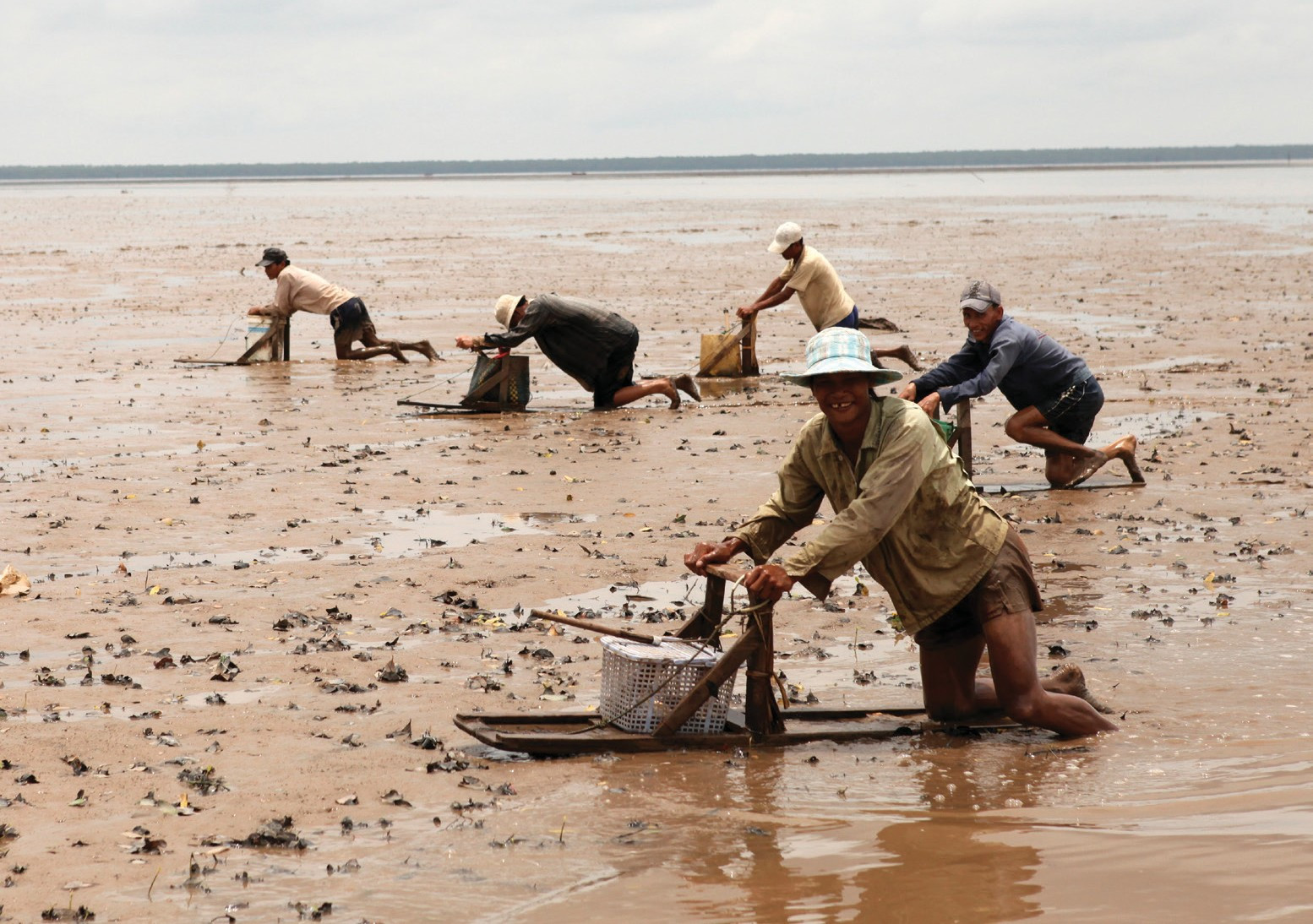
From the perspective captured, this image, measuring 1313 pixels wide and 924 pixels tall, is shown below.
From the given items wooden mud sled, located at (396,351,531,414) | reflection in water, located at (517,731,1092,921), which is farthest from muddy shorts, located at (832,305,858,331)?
reflection in water, located at (517,731,1092,921)

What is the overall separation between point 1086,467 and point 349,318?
9638 millimetres

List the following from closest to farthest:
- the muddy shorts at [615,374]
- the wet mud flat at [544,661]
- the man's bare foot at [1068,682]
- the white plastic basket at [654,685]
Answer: the wet mud flat at [544,661], the white plastic basket at [654,685], the man's bare foot at [1068,682], the muddy shorts at [615,374]

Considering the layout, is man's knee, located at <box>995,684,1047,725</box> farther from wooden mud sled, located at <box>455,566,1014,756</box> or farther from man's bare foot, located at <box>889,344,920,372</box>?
man's bare foot, located at <box>889,344,920,372</box>

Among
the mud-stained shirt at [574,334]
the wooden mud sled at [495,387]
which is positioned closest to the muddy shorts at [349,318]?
the wooden mud sled at [495,387]

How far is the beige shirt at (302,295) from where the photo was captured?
16.8 m

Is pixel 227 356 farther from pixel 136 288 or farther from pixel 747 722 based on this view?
pixel 747 722

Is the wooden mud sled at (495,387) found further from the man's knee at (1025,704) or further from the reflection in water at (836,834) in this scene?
the man's knee at (1025,704)

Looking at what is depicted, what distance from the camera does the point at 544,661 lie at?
6727 mm

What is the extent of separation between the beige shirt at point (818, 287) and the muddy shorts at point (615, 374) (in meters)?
1.53

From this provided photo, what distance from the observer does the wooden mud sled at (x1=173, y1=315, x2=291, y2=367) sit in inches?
672

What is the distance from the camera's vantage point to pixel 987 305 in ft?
29.3

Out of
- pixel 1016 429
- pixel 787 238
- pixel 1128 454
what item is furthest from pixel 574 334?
pixel 1128 454

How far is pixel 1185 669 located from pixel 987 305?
301cm

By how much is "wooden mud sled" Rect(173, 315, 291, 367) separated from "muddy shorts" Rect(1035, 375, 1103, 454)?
9.85 meters
